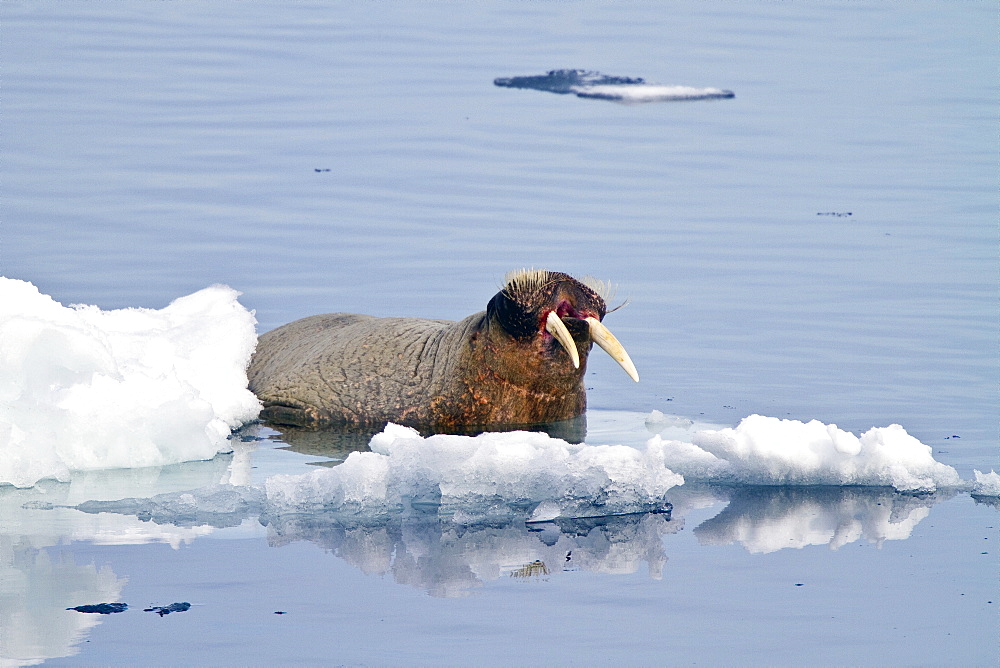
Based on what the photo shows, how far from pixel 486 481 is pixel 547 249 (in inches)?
272

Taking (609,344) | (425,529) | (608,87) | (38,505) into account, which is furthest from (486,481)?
(608,87)

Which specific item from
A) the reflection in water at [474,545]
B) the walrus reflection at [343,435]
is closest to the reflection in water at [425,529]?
the reflection in water at [474,545]

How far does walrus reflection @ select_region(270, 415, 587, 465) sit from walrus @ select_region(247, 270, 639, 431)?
0.05 m

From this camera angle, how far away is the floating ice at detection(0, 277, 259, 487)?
26.4 ft

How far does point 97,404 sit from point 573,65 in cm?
1993

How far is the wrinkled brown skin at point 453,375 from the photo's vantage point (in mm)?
8773

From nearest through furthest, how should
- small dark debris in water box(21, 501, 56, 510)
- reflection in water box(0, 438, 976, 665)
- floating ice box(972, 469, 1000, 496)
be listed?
1. reflection in water box(0, 438, 976, 665)
2. small dark debris in water box(21, 501, 56, 510)
3. floating ice box(972, 469, 1000, 496)

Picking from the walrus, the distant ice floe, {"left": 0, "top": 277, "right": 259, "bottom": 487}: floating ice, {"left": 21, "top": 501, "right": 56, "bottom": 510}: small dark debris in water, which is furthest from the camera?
the distant ice floe

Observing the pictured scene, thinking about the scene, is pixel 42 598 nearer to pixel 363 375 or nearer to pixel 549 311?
pixel 363 375

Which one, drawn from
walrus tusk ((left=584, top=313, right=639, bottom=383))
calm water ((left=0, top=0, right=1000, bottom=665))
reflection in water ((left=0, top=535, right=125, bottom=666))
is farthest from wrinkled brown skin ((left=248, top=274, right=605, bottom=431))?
reflection in water ((left=0, top=535, right=125, bottom=666))

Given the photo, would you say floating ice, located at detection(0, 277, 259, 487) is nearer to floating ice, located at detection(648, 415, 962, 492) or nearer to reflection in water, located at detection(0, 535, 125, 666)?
reflection in water, located at detection(0, 535, 125, 666)

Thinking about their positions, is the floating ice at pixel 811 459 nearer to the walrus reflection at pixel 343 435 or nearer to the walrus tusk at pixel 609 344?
the walrus tusk at pixel 609 344

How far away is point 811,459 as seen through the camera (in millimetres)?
7785

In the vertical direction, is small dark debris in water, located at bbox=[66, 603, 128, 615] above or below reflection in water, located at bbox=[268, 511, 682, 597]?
below
